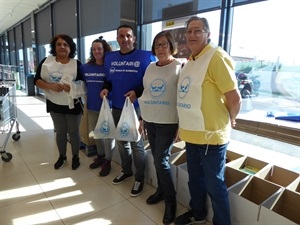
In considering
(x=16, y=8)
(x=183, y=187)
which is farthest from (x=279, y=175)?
(x=16, y=8)

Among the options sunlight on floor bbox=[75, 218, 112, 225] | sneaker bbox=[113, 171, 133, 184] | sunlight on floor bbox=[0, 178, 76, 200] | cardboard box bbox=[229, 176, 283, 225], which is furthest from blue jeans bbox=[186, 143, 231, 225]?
sunlight on floor bbox=[0, 178, 76, 200]

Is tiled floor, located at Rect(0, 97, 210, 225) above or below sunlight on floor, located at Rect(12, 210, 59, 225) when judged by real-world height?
above

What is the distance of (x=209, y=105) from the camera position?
1.24 meters

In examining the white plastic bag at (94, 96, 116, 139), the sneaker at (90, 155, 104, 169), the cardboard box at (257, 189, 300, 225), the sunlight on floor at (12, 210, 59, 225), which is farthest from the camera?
the sneaker at (90, 155, 104, 169)

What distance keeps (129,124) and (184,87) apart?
27.8 inches

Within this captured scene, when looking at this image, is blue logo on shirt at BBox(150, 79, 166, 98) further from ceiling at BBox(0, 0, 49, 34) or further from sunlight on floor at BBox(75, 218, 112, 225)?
ceiling at BBox(0, 0, 49, 34)

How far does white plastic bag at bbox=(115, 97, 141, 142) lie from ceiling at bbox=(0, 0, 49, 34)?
582 centimetres

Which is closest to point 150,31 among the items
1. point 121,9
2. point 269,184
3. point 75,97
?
point 121,9

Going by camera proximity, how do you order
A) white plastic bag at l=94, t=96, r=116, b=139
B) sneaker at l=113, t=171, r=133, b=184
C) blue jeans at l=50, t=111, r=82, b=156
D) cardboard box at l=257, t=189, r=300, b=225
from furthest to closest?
blue jeans at l=50, t=111, r=82, b=156, sneaker at l=113, t=171, r=133, b=184, white plastic bag at l=94, t=96, r=116, b=139, cardboard box at l=257, t=189, r=300, b=225

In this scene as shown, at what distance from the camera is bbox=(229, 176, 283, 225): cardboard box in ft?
4.59

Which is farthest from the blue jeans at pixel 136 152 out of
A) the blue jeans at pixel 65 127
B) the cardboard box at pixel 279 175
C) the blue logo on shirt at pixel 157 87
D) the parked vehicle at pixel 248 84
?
the parked vehicle at pixel 248 84

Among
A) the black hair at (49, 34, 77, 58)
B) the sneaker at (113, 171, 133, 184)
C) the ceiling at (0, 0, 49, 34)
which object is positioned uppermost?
the ceiling at (0, 0, 49, 34)

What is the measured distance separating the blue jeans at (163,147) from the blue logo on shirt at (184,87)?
0.98 feet

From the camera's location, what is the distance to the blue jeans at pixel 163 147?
158cm
